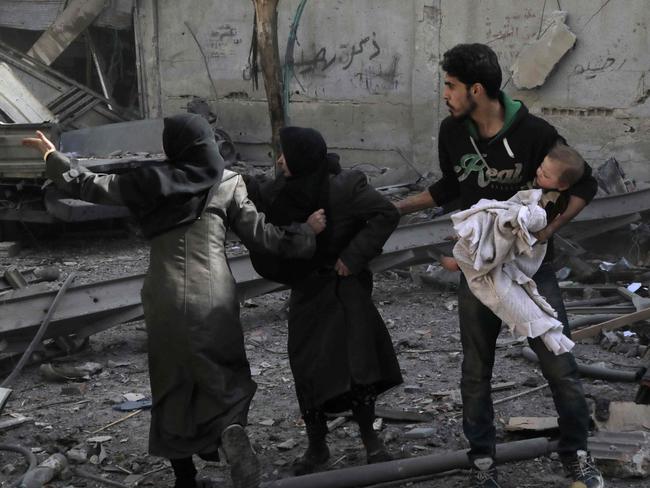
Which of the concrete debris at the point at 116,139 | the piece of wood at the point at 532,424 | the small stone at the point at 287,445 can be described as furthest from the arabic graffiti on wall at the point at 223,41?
the piece of wood at the point at 532,424

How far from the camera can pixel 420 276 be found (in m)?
8.63

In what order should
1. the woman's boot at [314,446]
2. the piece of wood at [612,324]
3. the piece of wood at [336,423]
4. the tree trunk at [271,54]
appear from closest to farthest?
the woman's boot at [314,446] < the piece of wood at [336,423] < the piece of wood at [612,324] < the tree trunk at [271,54]

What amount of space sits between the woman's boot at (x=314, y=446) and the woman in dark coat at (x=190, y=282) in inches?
18.6

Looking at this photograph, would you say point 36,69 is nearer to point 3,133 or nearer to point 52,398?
point 3,133

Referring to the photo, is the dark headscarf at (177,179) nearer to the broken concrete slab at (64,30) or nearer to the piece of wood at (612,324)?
the piece of wood at (612,324)

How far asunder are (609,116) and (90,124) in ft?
24.4

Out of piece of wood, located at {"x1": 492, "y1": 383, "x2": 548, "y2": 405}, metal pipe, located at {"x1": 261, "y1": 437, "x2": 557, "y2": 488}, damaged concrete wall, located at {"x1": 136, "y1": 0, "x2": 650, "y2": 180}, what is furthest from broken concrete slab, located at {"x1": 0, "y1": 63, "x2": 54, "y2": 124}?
metal pipe, located at {"x1": 261, "y1": 437, "x2": 557, "y2": 488}

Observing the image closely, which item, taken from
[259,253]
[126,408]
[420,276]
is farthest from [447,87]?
[420,276]

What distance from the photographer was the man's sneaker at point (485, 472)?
13.5ft

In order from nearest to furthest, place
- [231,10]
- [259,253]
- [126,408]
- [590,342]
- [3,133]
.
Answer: [259,253] → [126,408] → [590,342] → [3,133] → [231,10]

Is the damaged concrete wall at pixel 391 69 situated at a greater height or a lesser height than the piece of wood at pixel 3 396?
greater

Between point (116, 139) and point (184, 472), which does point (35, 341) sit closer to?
point (184, 472)

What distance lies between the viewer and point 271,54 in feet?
31.6

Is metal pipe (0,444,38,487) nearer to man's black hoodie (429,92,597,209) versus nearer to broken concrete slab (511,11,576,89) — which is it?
man's black hoodie (429,92,597,209)
